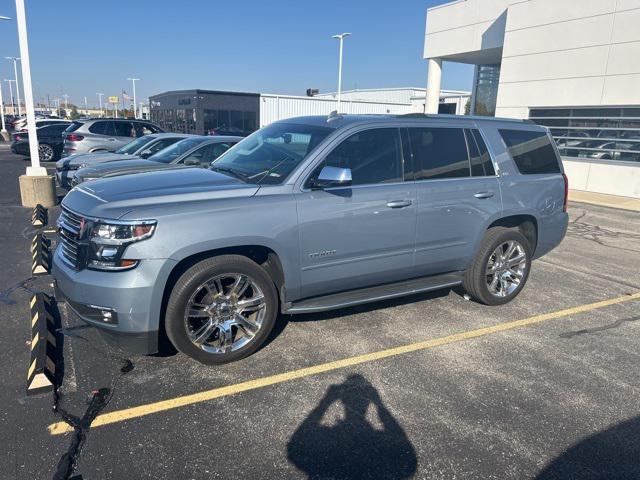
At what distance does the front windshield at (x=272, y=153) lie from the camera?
13.8 feet

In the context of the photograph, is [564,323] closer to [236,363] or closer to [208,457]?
[236,363]

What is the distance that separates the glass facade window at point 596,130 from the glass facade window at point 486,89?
506cm

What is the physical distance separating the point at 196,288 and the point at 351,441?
5.03 feet

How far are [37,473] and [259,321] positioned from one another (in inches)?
69.7

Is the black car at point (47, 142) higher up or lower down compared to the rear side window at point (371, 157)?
lower down

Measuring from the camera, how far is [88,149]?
14.5 m

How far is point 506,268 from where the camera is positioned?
213 inches

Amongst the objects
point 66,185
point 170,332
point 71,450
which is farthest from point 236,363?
point 66,185

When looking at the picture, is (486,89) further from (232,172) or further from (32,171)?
(232,172)

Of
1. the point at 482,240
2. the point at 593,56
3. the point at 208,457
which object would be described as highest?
the point at 593,56

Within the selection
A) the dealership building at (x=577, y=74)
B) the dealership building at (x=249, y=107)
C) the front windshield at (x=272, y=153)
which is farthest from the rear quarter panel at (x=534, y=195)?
the dealership building at (x=249, y=107)

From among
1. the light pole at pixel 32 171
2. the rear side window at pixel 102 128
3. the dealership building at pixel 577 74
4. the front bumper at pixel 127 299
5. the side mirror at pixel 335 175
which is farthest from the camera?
the rear side window at pixel 102 128

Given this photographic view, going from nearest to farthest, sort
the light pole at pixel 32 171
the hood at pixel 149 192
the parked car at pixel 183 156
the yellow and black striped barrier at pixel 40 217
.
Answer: the hood at pixel 149 192 < the parked car at pixel 183 156 < the yellow and black striped barrier at pixel 40 217 < the light pole at pixel 32 171

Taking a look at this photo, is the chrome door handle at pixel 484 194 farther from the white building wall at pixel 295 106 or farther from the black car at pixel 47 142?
the white building wall at pixel 295 106
